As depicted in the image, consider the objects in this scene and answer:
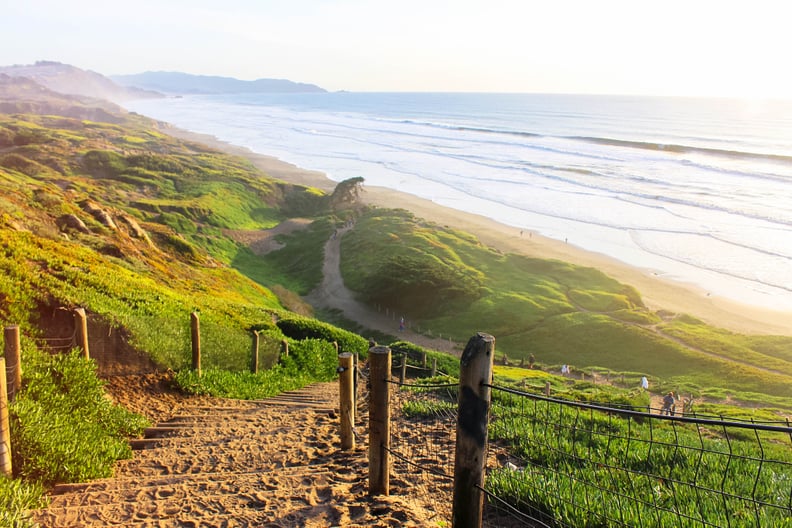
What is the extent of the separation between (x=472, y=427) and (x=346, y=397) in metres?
3.77

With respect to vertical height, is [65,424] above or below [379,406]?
below

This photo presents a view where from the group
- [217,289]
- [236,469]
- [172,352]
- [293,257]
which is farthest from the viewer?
[293,257]

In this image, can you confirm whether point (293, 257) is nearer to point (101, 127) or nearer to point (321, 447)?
point (321, 447)

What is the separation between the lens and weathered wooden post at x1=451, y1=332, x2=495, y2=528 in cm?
444

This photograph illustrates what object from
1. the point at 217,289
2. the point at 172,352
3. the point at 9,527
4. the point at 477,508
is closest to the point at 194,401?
the point at 172,352

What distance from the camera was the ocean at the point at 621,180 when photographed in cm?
4722

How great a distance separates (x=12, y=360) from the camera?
7656 millimetres

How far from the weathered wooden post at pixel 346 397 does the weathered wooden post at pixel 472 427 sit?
3465 millimetres

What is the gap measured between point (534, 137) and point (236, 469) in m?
131

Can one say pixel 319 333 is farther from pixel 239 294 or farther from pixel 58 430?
pixel 58 430

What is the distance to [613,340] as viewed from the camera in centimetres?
3384

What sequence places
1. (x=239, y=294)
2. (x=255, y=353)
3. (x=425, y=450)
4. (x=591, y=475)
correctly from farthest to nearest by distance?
(x=239, y=294), (x=255, y=353), (x=425, y=450), (x=591, y=475)

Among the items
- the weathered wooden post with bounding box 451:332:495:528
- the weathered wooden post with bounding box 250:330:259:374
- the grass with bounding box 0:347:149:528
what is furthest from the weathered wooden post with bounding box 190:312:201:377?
the weathered wooden post with bounding box 451:332:495:528

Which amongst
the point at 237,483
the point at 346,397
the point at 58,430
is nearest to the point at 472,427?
the point at 237,483
